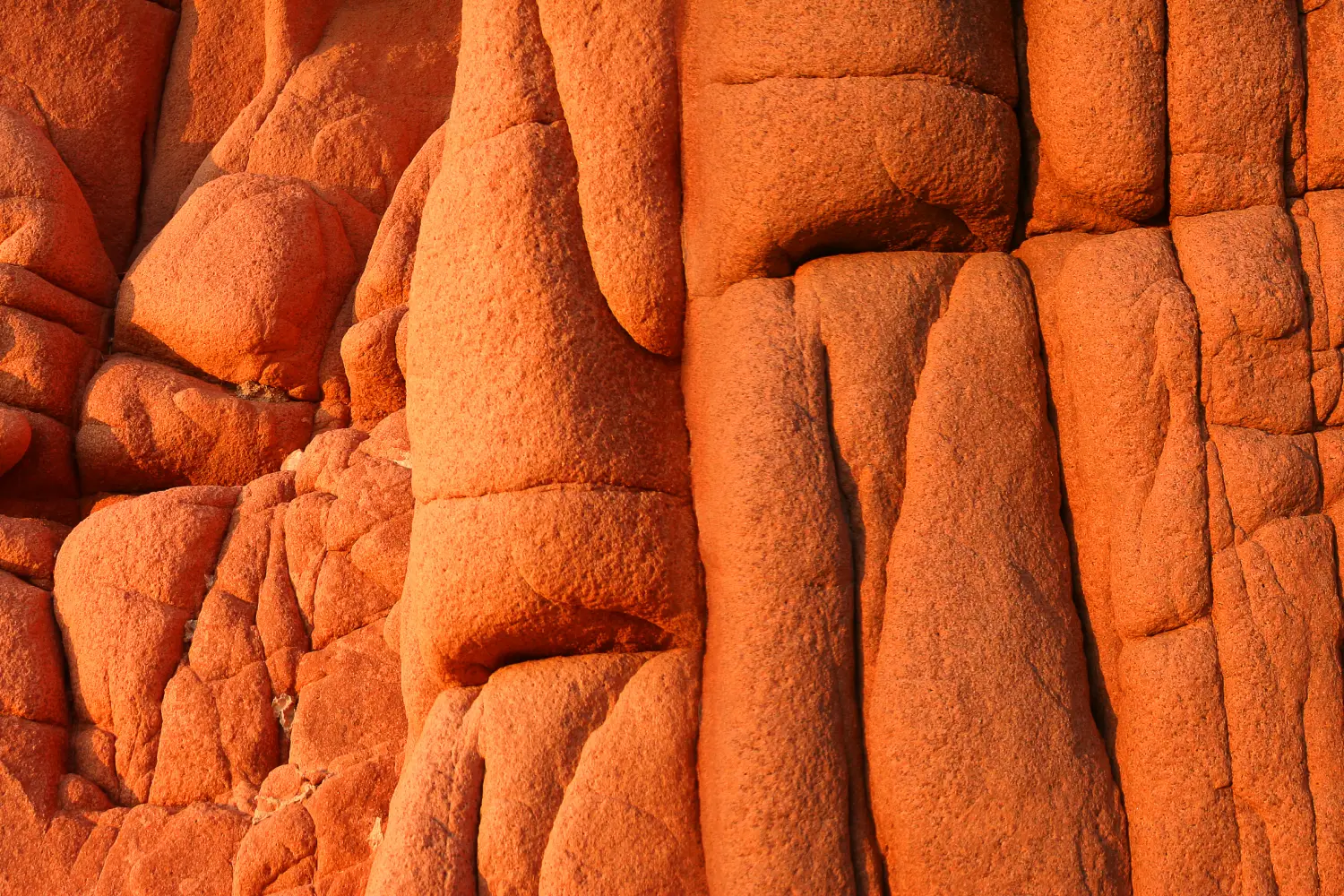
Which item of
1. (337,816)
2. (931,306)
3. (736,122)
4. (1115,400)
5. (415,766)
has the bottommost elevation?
(337,816)

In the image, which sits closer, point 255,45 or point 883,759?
point 883,759

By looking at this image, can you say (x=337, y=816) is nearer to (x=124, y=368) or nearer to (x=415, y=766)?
(x=415, y=766)

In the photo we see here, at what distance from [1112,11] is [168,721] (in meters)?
4.40

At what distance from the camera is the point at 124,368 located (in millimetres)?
7113

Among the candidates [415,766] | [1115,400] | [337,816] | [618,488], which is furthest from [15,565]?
[1115,400]

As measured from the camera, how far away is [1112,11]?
4391 mm

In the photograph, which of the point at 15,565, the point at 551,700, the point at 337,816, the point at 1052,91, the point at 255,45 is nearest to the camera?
the point at 551,700

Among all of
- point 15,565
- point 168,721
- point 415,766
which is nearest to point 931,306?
point 415,766

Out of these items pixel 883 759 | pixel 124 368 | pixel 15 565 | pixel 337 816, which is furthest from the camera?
pixel 124 368

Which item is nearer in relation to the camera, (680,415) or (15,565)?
(680,415)

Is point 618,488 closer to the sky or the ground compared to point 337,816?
closer to the sky

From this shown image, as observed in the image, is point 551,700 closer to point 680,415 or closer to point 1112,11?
point 680,415

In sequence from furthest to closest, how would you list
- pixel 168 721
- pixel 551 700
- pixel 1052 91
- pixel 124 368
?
1. pixel 124 368
2. pixel 168 721
3. pixel 1052 91
4. pixel 551 700

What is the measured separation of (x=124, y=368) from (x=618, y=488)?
3848 millimetres
